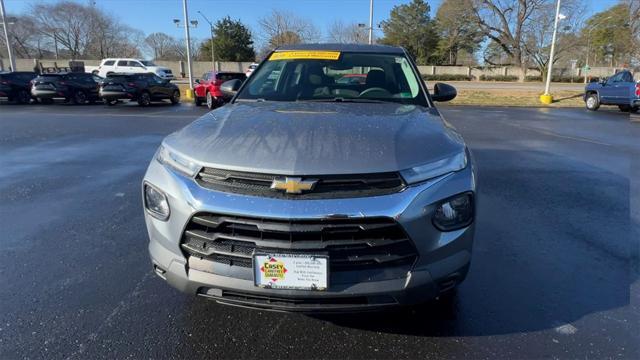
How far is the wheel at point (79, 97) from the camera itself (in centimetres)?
2034

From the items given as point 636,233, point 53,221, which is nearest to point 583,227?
point 636,233

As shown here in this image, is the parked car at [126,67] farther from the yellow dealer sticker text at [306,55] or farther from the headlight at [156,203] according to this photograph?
the headlight at [156,203]

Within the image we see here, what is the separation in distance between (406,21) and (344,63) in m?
69.1

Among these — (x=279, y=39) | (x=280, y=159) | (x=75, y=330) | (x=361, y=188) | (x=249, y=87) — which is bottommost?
(x=75, y=330)

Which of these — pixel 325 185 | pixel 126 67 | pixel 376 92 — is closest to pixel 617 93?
pixel 376 92

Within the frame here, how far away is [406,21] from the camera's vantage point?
66.8 meters

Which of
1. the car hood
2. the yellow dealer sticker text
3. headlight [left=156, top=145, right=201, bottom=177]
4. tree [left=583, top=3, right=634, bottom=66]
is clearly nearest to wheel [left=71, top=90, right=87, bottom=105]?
the yellow dealer sticker text

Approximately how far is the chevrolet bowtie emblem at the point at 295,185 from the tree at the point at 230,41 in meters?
63.5

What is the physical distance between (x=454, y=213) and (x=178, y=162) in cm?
146

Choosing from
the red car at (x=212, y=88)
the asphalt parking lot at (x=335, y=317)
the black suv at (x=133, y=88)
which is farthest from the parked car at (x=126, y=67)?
the asphalt parking lot at (x=335, y=317)

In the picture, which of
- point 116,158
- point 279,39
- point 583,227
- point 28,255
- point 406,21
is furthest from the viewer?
point 406,21

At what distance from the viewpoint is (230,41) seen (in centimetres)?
6097

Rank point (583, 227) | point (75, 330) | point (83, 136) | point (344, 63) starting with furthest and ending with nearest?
point (83, 136) → point (583, 227) → point (344, 63) → point (75, 330)

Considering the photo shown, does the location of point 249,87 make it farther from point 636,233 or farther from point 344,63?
point 636,233
